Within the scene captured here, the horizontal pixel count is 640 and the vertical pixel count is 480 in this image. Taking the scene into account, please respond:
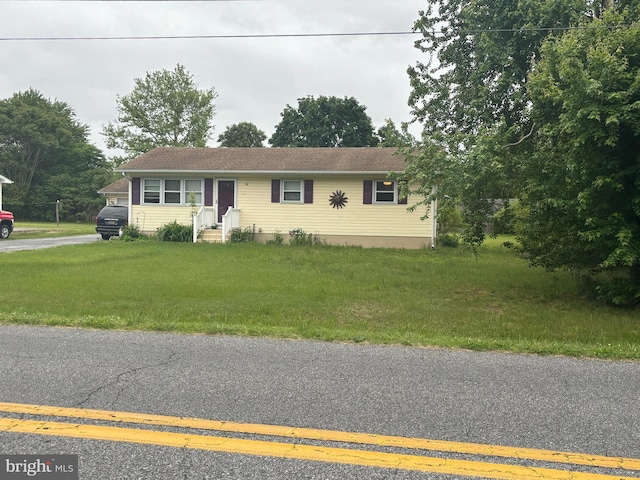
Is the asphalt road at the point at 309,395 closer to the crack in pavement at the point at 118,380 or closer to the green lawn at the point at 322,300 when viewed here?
the crack in pavement at the point at 118,380

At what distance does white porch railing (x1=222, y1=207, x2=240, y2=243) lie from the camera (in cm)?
1869

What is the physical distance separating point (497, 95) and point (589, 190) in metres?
10.3

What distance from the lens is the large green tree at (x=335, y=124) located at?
55094 mm

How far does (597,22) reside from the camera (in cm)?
855

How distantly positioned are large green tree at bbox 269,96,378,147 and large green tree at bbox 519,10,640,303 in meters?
46.5

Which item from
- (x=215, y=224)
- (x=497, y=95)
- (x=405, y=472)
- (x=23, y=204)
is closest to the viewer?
(x=405, y=472)

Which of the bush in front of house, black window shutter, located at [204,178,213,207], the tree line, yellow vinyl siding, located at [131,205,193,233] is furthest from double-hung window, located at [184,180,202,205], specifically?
the tree line

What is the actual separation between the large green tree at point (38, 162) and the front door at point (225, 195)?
110ft

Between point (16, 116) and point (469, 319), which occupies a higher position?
point (16, 116)

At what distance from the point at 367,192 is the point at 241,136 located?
4080cm

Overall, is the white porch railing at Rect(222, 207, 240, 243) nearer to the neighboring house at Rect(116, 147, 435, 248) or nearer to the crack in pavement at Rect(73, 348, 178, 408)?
the neighboring house at Rect(116, 147, 435, 248)

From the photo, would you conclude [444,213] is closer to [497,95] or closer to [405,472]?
[405,472]

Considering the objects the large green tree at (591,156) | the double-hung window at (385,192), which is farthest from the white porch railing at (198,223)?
the large green tree at (591,156)

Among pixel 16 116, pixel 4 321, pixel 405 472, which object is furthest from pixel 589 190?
pixel 16 116
